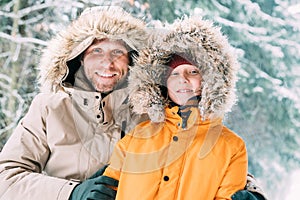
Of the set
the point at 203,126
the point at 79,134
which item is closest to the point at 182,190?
the point at 203,126

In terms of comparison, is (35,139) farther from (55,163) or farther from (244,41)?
(244,41)

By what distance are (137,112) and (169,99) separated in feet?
0.33

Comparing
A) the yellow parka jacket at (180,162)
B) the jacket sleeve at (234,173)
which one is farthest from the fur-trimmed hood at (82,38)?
the jacket sleeve at (234,173)

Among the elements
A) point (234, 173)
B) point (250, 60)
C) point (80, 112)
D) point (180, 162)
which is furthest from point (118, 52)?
point (250, 60)

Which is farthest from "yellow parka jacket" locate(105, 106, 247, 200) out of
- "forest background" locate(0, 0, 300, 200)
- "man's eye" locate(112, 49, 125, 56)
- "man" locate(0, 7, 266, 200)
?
"forest background" locate(0, 0, 300, 200)

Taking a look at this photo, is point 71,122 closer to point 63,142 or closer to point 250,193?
point 63,142

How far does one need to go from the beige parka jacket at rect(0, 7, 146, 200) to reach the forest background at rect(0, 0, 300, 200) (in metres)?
1.36

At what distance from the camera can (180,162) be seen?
46.0 inches

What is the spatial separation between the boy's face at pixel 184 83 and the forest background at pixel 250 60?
1.49 metres

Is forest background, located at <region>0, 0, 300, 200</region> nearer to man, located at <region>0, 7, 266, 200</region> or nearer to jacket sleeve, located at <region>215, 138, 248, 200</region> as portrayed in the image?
man, located at <region>0, 7, 266, 200</region>

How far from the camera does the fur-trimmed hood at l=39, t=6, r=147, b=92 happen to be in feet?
4.33

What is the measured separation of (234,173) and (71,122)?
1.76 ft

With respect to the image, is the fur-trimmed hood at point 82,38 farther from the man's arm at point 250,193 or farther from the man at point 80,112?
the man's arm at point 250,193

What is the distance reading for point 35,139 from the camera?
4.46 feet
